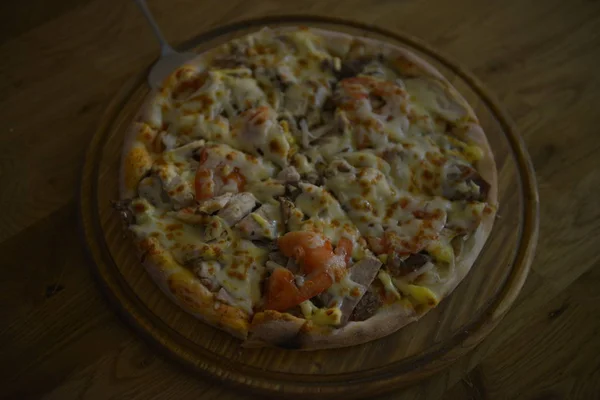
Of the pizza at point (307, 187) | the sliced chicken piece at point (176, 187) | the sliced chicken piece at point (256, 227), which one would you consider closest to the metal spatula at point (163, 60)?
the pizza at point (307, 187)

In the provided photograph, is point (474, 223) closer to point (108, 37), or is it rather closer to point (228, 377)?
point (228, 377)

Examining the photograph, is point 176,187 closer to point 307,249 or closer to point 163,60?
point 307,249

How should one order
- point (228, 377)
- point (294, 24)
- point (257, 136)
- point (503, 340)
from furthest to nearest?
point (294, 24) → point (257, 136) → point (503, 340) → point (228, 377)

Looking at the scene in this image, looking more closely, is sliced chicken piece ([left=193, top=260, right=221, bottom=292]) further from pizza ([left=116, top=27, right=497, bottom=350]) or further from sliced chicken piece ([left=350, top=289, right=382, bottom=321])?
sliced chicken piece ([left=350, top=289, right=382, bottom=321])

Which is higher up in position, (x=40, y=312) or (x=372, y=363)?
(x=40, y=312)

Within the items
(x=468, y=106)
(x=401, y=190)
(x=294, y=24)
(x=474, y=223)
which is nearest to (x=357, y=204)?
(x=401, y=190)

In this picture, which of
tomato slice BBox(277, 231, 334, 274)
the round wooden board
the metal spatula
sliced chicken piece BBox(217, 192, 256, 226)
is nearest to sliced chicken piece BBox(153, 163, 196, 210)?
sliced chicken piece BBox(217, 192, 256, 226)
